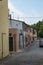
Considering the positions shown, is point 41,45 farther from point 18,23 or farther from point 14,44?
point 14,44

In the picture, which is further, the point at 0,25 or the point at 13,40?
the point at 13,40

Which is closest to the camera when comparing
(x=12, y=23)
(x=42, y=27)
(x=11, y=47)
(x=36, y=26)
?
(x=11, y=47)

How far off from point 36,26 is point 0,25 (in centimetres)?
10535

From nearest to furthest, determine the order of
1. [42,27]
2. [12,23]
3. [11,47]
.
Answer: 1. [11,47]
2. [12,23]
3. [42,27]

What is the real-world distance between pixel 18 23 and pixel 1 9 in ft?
107

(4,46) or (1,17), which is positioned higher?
(1,17)

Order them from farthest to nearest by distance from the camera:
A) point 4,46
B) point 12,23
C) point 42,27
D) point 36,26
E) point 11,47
→ point 36,26, point 42,27, point 12,23, point 11,47, point 4,46

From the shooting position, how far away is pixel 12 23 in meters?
56.6

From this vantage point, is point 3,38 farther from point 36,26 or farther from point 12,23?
point 36,26

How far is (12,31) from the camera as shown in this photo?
139 ft

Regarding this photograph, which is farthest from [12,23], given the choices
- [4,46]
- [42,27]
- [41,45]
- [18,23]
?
[42,27]

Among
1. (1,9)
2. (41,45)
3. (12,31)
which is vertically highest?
(1,9)

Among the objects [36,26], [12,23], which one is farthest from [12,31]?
[36,26]

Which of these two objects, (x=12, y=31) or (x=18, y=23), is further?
(x=18, y=23)
